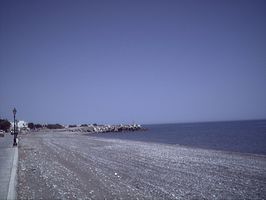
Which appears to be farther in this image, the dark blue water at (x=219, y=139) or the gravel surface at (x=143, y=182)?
the dark blue water at (x=219, y=139)

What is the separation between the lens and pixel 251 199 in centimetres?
1102

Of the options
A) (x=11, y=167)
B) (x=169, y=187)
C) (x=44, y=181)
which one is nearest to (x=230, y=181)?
(x=169, y=187)

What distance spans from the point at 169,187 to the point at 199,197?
6.52ft

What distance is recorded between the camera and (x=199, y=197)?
11.3 m

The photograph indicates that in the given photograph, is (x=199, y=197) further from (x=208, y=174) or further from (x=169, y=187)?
(x=208, y=174)

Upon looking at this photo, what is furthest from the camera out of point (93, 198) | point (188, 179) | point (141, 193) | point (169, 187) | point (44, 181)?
point (188, 179)

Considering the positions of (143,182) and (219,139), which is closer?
(143,182)

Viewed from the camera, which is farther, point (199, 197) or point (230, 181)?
point (230, 181)

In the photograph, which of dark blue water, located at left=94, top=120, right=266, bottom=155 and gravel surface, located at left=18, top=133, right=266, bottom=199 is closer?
gravel surface, located at left=18, top=133, right=266, bottom=199

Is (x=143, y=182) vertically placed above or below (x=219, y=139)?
above

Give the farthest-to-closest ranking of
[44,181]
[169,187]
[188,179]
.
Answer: [188,179], [44,181], [169,187]

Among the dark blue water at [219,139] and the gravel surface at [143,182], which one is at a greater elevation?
the gravel surface at [143,182]

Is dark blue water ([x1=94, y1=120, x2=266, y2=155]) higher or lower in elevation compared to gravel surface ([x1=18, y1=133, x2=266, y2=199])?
lower

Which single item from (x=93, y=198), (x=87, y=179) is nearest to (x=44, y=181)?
(x=87, y=179)
